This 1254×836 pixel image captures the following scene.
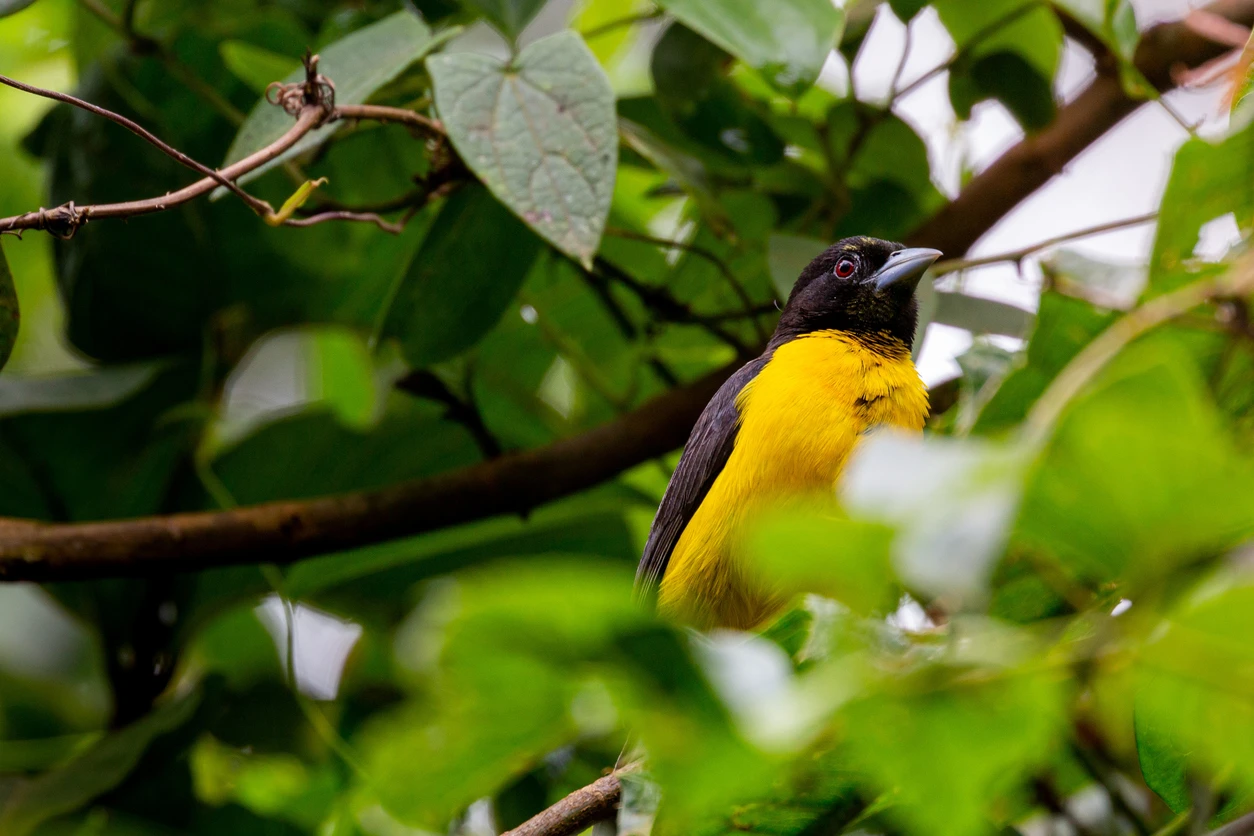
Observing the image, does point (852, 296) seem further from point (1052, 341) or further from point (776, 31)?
point (1052, 341)

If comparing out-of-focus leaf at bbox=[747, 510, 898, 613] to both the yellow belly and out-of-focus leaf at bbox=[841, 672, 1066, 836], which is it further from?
the yellow belly

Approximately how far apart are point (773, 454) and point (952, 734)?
190 centimetres

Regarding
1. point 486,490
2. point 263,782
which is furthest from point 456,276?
point 263,782

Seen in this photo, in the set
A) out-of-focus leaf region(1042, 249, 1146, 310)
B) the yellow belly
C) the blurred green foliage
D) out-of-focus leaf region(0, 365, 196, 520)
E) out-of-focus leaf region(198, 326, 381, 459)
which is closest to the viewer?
the blurred green foliage

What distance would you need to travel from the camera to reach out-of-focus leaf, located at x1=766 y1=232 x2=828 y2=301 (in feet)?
7.70

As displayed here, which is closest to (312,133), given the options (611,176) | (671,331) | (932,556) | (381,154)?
(611,176)

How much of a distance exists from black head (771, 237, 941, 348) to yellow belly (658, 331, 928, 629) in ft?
0.78

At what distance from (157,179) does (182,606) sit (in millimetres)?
1109

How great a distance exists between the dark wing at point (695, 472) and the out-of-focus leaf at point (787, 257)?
33cm

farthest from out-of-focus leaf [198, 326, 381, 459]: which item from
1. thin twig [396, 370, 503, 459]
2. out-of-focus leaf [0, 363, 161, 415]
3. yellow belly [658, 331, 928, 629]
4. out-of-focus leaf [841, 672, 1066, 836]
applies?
out-of-focus leaf [841, 672, 1066, 836]

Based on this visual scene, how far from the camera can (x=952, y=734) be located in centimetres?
64

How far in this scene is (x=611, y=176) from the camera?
6.53 feet

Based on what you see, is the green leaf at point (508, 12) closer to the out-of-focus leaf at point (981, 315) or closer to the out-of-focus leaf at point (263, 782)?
the out-of-focus leaf at point (981, 315)

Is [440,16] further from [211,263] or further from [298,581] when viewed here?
[298,581]
